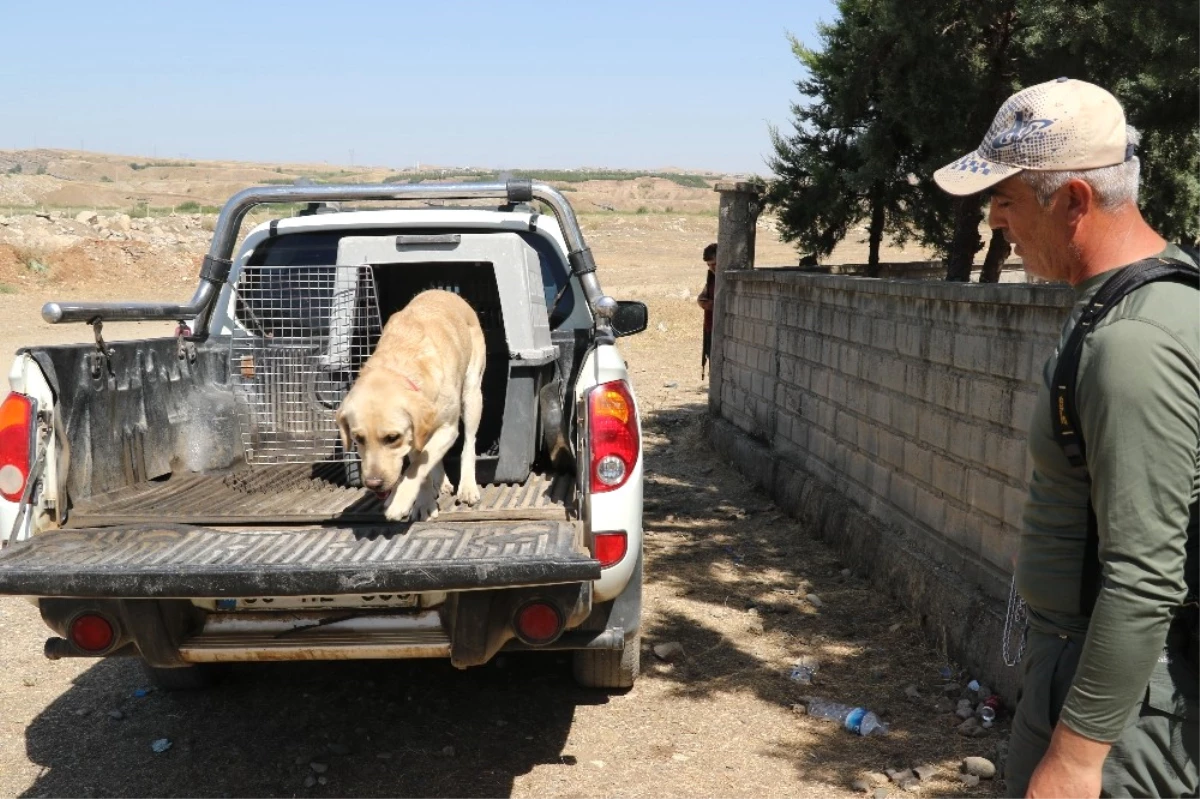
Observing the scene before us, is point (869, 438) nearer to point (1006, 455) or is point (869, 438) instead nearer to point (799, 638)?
point (799, 638)

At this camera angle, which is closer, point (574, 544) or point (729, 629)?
point (574, 544)

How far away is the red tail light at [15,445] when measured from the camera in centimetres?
376

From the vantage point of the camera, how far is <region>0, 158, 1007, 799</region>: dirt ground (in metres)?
4.07

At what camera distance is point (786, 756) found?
4.26 meters

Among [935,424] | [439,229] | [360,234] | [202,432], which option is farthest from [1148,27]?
[202,432]

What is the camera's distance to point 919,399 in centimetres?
591

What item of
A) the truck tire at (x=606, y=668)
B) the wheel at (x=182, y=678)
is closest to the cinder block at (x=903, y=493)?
the truck tire at (x=606, y=668)

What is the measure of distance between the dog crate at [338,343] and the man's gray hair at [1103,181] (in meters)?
3.14

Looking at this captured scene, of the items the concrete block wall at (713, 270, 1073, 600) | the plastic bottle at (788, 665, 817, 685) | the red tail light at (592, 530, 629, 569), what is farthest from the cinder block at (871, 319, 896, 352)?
the red tail light at (592, 530, 629, 569)

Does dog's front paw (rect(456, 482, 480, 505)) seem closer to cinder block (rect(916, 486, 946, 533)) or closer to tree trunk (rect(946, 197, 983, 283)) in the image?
cinder block (rect(916, 486, 946, 533))

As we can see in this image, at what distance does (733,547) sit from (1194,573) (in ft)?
17.6

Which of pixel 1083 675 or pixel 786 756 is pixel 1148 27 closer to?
pixel 786 756

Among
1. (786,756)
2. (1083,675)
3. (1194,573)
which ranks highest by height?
(1194,573)

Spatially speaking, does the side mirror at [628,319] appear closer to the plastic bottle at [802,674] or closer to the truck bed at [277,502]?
the truck bed at [277,502]
